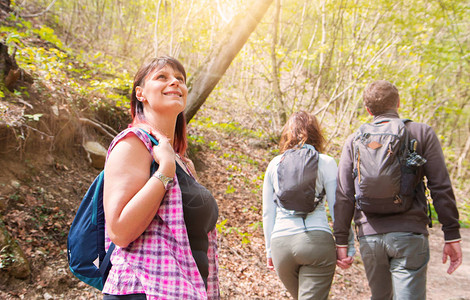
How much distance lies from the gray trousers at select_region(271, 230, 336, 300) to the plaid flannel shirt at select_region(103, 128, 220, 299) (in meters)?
1.23

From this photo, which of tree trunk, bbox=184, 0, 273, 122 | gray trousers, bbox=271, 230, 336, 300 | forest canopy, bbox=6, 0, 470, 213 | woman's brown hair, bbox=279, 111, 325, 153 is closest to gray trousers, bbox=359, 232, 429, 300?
gray trousers, bbox=271, 230, 336, 300

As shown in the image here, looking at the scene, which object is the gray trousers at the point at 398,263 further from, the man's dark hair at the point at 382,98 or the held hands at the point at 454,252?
the man's dark hair at the point at 382,98

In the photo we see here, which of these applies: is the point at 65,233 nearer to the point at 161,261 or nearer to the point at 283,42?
the point at 161,261

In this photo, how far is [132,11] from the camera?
434 inches

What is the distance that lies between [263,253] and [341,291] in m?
1.29

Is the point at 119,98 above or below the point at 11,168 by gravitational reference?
above

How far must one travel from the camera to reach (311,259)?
2.38m

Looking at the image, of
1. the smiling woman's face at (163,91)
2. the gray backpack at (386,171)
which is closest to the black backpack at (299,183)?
the gray backpack at (386,171)

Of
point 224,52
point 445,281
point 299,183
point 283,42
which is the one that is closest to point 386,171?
point 299,183

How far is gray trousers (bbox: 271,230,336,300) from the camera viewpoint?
2.38m

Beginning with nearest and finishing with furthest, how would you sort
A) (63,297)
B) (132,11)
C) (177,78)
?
(177,78) < (63,297) < (132,11)

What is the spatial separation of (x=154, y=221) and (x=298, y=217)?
145cm

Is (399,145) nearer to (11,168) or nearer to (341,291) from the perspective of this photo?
(341,291)

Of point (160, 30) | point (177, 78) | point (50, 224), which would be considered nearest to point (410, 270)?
point (177, 78)
